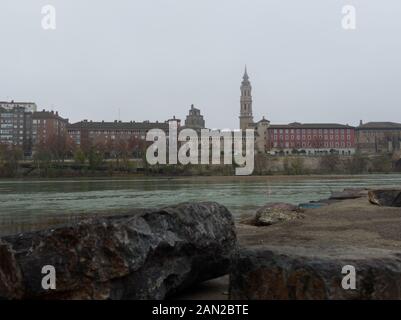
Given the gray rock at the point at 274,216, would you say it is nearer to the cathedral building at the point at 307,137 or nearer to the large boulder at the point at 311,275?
the large boulder at the point at 311,275

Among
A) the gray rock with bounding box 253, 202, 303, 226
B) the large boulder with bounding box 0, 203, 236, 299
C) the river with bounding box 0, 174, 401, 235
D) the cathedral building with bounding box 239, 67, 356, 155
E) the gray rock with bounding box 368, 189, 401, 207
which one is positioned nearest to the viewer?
the large boulder with bounding box 0, 203, 236, 299

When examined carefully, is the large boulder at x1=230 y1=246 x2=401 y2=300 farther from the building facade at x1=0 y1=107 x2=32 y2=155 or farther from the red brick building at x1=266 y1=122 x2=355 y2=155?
the building facade at x1=0 y1=107 x2=32 y2=155

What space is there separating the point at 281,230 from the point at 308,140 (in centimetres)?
16912

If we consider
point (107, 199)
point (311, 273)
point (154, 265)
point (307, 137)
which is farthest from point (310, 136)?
point (311, 273)

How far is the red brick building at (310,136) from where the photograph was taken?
18088 centimetres

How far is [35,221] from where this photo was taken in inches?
956

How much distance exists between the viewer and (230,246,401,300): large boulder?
6.35 meters

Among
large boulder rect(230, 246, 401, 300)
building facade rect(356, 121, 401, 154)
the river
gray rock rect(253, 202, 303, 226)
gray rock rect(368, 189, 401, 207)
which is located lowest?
the river

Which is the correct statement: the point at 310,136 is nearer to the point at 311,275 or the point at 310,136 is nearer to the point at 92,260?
the point at 311,275

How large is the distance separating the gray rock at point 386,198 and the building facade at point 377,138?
16383 centimetres

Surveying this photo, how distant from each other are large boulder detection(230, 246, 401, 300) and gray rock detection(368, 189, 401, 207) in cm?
1882

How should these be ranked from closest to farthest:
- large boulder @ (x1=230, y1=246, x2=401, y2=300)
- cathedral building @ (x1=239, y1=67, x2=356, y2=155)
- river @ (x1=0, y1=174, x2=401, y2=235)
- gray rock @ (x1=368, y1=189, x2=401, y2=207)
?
large boulder @ (x1=230, y1=246, x2=401, y2=300)
gray rock @ (x1=368, y1=189, x2=401, y2=207)
river @ (x1=0, y1=174, x2=401, y2=235)
cathedral building @ (x1=239, y1=67, x2=356, y2=155)

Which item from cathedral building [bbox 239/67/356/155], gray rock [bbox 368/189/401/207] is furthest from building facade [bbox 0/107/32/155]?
gray rock [bbox 368/189/401/207]
